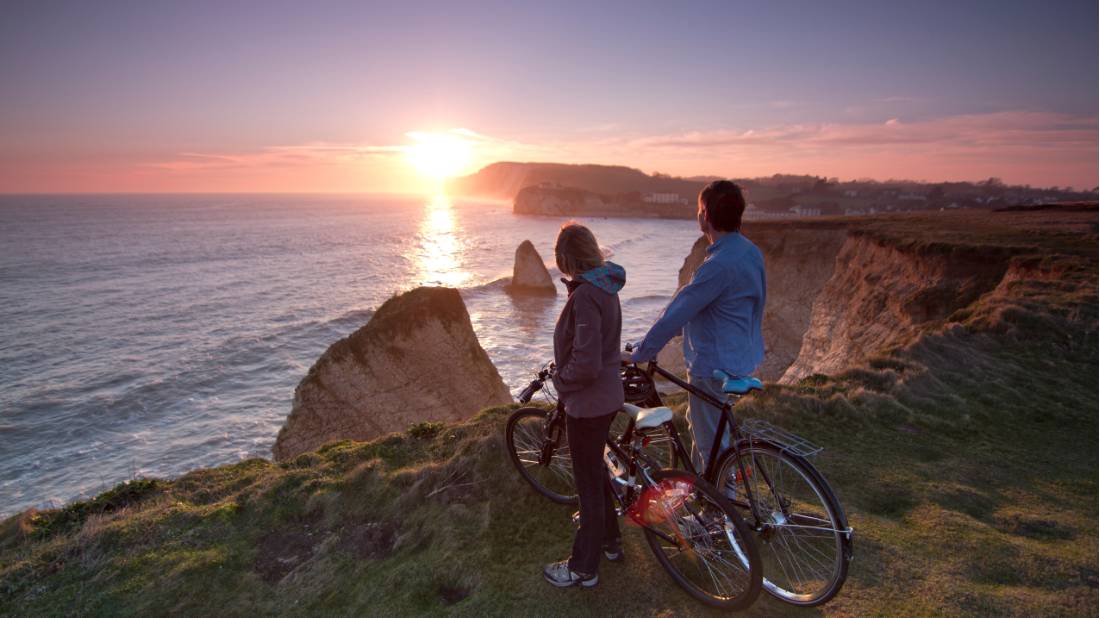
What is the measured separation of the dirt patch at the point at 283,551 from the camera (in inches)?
163

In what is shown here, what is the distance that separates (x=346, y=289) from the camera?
44531 millimetres

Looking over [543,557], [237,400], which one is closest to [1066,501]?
[543,557]

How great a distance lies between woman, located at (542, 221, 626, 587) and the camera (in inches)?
121

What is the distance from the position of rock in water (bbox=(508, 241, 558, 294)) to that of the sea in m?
2.10

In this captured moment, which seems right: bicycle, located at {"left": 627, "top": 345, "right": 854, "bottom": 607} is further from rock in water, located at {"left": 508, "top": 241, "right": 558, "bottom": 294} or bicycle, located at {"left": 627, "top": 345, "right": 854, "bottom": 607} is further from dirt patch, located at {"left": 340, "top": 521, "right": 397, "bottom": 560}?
rock in water, located at {"left": 508, "top": 241, "right": 558, "bottom": 294}

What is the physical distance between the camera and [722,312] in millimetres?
3613

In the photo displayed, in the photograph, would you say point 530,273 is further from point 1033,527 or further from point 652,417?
point 652,417

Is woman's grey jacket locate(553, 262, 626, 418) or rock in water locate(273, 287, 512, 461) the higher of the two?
woman's grey jacket locate(553, 262, 626, 418)

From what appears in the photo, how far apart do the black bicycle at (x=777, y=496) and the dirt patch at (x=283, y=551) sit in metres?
3.00

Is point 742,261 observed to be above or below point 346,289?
above

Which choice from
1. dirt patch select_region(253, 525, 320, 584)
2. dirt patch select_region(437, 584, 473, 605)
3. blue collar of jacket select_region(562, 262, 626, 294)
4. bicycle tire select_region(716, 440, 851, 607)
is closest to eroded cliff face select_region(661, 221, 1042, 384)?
bicycle tire select_region(716, 440, 851, 607)

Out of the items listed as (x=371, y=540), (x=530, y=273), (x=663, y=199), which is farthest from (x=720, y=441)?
(x=663, y=199)

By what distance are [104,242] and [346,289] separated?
177ft

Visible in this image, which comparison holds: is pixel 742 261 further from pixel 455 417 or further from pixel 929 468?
pixel 455 417
